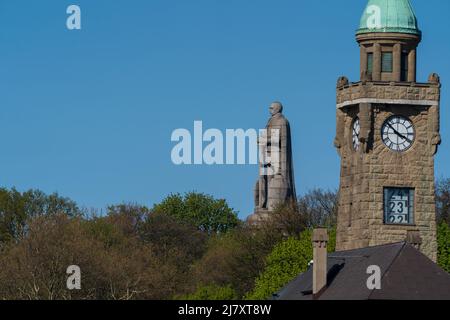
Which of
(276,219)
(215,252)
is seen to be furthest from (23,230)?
(276,219)

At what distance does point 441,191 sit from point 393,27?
32462 mm

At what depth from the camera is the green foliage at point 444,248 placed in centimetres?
9450

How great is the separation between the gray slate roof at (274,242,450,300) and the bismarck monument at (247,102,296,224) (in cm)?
4024

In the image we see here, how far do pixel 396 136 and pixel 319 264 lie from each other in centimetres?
1393

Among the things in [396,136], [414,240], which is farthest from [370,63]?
[414,240]

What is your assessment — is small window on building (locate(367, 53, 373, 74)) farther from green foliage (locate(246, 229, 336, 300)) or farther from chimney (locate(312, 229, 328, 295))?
chimney (locate(312, 229, 328, 295))

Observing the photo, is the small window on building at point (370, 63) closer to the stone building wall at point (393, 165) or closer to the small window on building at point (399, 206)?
the stone building wall at point (393, 165)

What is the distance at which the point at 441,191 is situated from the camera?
411ft

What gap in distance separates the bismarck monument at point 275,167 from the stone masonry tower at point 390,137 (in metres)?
29.6

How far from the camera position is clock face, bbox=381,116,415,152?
9300cm

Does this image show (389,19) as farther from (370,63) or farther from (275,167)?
(275,167)

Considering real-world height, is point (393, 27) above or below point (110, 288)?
above

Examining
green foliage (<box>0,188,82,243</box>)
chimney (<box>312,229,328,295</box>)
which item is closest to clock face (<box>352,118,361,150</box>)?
chimney (<box>312,229,328,295</box>)

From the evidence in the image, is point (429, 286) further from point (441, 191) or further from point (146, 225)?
point (146, 225)
